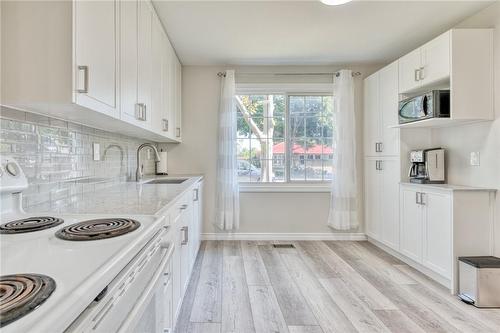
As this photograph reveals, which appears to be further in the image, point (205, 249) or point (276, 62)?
point (276, 62)

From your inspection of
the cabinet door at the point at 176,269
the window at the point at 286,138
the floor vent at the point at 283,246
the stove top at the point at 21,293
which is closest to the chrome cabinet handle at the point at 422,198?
the window at the point at 286,138

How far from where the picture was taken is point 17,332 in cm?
39

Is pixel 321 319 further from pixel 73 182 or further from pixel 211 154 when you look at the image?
pixel 211 154

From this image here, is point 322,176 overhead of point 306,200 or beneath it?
overhead

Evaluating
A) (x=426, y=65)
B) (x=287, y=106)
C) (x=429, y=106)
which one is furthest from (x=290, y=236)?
(x=426, y=65)

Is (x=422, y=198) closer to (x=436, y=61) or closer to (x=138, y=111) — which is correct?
(x=436, y=61)

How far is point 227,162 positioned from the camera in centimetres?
379

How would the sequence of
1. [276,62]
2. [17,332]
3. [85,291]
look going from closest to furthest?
1. [17,332]
2. [85,291]
3. [276,62]

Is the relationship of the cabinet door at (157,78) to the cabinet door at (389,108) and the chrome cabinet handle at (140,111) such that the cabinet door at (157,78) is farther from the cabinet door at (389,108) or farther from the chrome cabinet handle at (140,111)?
the cabinet door at (389,108)

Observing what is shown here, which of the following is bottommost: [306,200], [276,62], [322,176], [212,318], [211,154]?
[212,318]

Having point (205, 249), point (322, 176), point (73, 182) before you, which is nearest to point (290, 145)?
point (322, 176)

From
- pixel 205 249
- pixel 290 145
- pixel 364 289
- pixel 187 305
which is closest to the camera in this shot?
pixel 187 305

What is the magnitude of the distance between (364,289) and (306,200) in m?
1.67

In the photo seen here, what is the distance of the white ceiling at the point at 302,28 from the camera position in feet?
8.04
